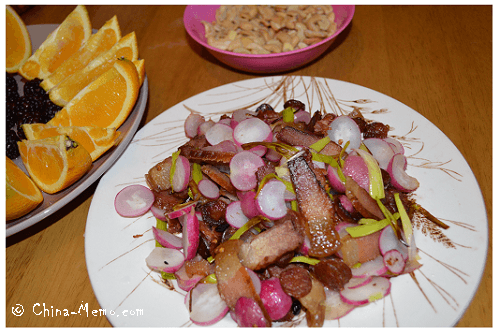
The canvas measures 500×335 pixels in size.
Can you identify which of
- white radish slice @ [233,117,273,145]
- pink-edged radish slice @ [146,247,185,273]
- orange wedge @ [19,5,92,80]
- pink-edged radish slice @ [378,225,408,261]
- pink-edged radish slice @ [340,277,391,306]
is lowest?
pink-edged radish slice @ [340,277,391,306]

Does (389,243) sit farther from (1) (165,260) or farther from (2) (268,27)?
(2) (268,27)

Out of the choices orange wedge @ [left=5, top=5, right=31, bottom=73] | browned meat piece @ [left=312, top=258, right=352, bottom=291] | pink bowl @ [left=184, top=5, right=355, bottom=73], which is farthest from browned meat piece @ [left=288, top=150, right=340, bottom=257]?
orange wedge @ [left=5, top=5, right=31, bottom=73]

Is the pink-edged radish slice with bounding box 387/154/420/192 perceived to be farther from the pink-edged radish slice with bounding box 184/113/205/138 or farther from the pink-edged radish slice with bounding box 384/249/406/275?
the pink-edged radish slice with bounding box 184/113/205/138

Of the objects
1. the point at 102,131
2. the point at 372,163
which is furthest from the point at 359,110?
the point at 102,131

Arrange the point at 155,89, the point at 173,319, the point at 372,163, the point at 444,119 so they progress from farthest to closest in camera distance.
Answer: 1. the point at 155,89
2. the point at 444,119
3. the point at 372,163
4. the point at 173,319

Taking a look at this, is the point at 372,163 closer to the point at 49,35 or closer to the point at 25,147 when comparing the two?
the point at 25,147
